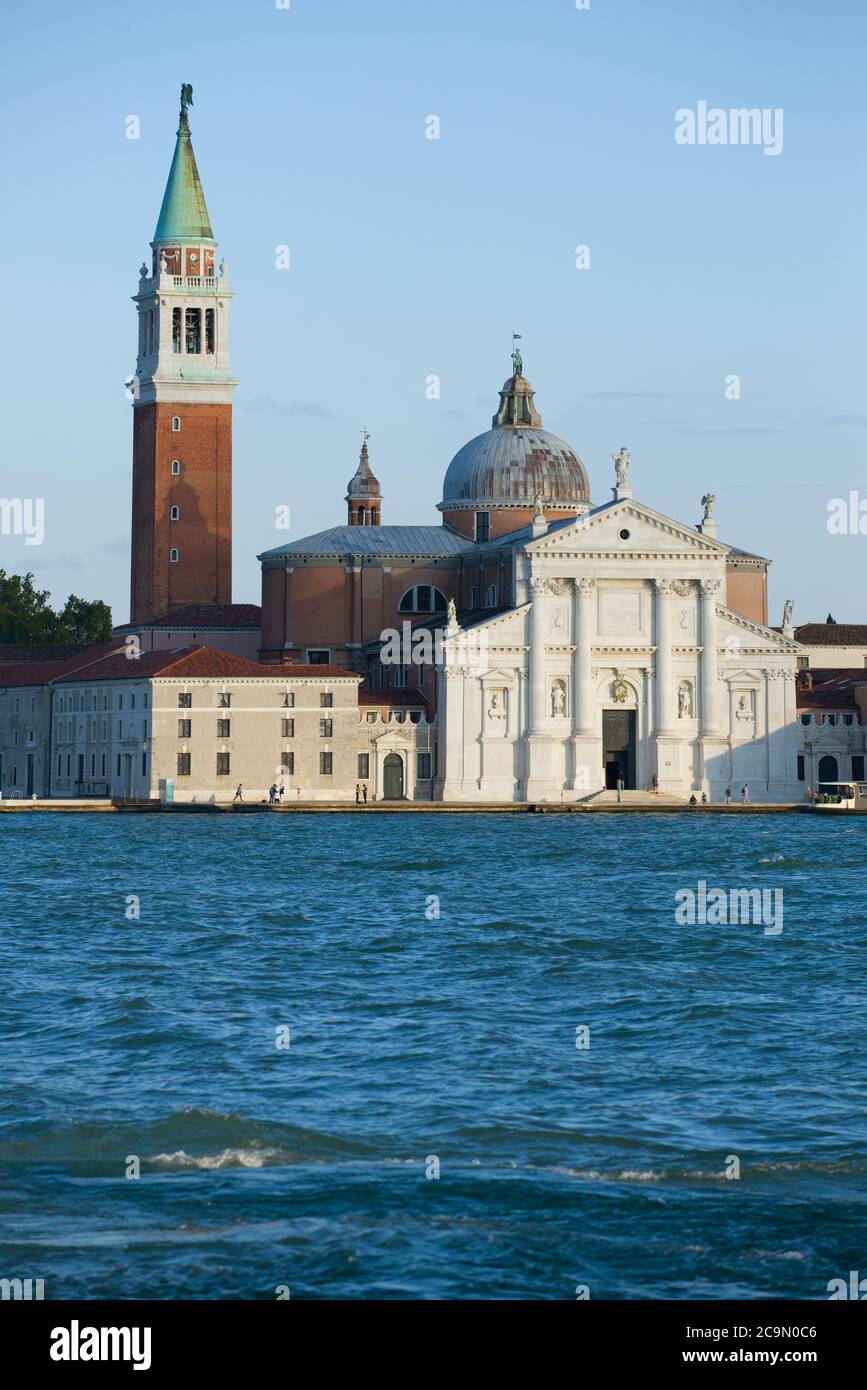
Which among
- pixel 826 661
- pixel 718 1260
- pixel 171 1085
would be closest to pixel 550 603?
pixel 826 661

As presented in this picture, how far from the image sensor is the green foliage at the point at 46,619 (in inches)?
3671

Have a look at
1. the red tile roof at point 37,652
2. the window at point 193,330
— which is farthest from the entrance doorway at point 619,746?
the window at point 193,330

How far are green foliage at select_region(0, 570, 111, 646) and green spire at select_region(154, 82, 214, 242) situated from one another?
59.2 feet

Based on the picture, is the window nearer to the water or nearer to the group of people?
the group of people

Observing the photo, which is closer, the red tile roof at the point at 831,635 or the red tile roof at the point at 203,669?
the red tile roof at the point at 203,669

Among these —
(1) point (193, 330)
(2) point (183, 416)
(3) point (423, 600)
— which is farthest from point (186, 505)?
(3) point (423, 600)

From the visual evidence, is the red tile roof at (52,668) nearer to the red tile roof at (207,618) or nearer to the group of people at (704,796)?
the red tile roof at (207,618)

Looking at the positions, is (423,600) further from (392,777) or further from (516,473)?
(392,777)

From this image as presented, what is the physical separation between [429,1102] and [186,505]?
65.9 meters

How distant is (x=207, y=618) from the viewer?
78.5 metres

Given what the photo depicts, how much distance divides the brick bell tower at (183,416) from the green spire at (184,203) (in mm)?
35

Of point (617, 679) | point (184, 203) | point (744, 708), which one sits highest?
point (184, 203)

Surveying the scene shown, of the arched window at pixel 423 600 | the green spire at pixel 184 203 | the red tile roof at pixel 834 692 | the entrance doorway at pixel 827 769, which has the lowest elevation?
the entrance doorway at pixel 827 769

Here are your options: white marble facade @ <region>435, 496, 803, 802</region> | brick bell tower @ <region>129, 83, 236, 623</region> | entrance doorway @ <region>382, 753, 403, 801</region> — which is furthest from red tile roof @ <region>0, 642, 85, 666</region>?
white marble facade @ <region>435, 496, 803, 802</region>
